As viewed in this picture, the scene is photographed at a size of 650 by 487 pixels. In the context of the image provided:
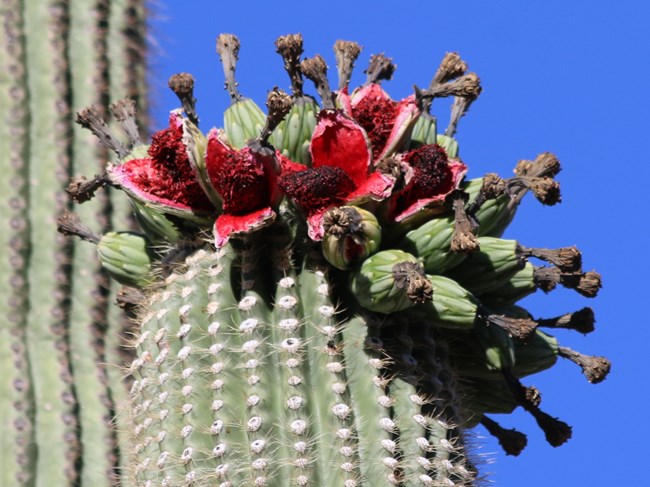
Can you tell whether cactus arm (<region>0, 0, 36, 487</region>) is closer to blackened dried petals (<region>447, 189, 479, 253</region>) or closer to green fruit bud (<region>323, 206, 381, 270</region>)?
green fruit bud (<region>323, 206, 381, 270</region>)

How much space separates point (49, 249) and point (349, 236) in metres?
1.99

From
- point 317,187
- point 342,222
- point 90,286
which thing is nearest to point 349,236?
point 342,222

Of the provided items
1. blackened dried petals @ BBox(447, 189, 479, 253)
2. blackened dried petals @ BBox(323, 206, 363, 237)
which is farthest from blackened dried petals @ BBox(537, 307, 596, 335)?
blackened dried petals @ BBox(323, 206, 363, 237)

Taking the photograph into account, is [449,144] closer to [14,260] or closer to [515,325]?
[515,325]

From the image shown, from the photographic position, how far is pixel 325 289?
303 centimetres

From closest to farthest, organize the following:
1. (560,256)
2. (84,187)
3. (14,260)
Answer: (560,256) < (84,187) < (14,260)

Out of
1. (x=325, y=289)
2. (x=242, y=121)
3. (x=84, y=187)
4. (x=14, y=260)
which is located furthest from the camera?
(x=14, y=260)

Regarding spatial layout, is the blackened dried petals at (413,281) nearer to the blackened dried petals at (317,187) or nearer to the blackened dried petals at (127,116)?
the blackened dried petals at (317,187)

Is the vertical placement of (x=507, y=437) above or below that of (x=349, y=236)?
below

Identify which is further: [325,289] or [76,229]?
[76,229]

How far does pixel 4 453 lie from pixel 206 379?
1702 mm

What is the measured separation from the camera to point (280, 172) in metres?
3.12

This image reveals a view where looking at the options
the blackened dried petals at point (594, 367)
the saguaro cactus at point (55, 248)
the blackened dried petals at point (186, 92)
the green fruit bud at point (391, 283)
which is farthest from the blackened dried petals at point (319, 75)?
the saguaro cactus at point (55, 248)

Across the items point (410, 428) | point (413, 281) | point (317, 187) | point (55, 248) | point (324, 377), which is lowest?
point (410, 428)
